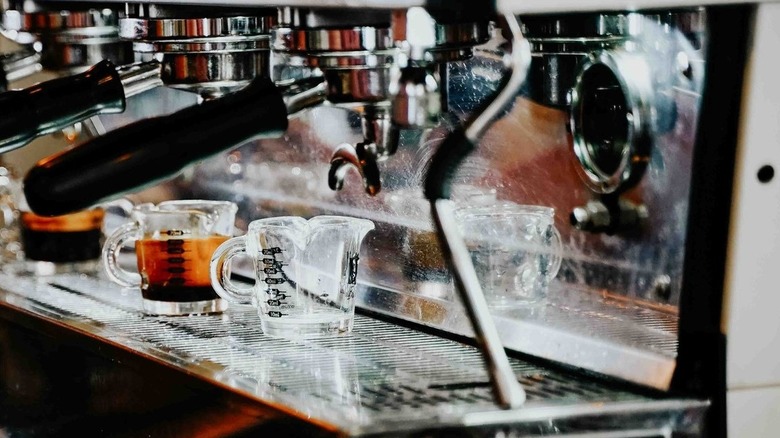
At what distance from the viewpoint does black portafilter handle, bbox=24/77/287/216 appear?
2.41ft

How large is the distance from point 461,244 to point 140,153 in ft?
0.66

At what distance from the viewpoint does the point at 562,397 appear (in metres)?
0.74

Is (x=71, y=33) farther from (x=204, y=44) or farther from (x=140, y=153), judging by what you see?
(x=140, y=153)

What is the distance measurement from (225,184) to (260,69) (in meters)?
0.37

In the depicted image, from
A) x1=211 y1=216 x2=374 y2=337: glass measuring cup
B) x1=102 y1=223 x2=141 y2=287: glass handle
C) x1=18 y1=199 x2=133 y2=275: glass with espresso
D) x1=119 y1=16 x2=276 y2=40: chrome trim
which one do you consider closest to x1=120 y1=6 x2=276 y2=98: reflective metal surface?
x1=119 y1=16 x2=276 y2=40: chrome trim

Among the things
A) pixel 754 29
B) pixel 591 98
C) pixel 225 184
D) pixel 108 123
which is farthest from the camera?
pixel 108 123

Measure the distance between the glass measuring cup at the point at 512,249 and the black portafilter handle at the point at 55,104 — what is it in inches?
10.8

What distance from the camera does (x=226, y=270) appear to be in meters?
0.98

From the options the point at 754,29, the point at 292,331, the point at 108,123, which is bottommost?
the point at 292,331

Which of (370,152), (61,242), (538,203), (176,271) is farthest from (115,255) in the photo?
(538,203)

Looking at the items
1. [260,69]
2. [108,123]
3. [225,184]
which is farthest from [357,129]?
[108,123]

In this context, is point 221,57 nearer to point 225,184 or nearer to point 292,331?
point 292,331

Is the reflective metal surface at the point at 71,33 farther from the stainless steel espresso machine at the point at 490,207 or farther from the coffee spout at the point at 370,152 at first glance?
the coffee spout at the point at 370,152

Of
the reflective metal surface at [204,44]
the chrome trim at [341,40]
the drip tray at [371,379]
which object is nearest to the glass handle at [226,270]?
the drip tray at [371,379]
